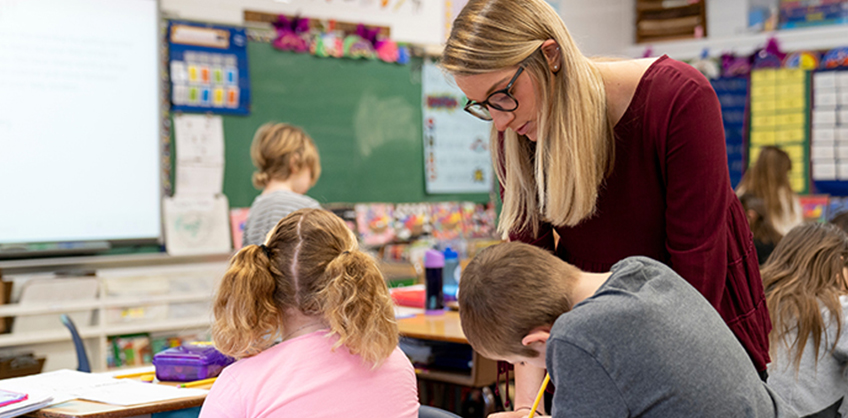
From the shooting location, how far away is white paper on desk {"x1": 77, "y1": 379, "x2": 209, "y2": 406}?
1687 mm

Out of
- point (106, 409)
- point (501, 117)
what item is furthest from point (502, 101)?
point (106, 409)

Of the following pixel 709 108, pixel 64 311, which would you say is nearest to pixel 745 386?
pixel 709 108

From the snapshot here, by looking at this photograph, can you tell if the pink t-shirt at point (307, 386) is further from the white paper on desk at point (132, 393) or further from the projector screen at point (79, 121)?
the projector screen at point (79, 121)

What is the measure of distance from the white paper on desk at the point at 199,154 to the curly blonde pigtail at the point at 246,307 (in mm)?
2546

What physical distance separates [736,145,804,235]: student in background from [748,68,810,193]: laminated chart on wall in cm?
73

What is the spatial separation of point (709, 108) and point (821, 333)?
1.14 meters

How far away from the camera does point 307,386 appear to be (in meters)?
1.45

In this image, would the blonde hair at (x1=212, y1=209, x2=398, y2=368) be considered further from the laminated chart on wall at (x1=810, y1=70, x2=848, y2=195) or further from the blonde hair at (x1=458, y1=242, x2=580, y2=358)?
the laminated chart on wall at (x1=810, y1=70, x2=848, y2=195)

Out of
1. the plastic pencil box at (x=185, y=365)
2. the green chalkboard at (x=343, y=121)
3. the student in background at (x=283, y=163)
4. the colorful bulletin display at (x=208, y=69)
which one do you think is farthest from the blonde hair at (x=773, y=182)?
the plastic pencil box at (x=185, y=365)

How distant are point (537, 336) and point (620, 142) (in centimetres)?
44

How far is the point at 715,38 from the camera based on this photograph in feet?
19.7

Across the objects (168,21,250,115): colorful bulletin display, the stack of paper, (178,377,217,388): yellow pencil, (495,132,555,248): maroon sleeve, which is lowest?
(178,377,217,388): yellow pencil

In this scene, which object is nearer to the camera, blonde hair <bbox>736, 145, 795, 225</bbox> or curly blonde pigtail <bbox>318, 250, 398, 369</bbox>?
curly blonde pigtail <bbox>318, 250, 398, 369</bbox>

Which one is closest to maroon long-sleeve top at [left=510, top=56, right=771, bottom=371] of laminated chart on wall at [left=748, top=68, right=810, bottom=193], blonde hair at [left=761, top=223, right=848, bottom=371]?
blonde hair at [left=761, top=223, right=848, bottom=371]
